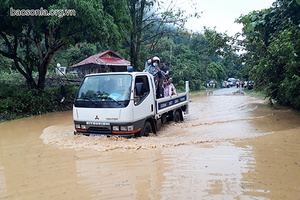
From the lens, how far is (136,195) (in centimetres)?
370

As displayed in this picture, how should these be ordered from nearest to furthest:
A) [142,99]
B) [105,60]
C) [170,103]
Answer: [142,99] → [170,103] → [105,60]

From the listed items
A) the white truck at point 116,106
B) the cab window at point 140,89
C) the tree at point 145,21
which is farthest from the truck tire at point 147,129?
the tree at point 145,21

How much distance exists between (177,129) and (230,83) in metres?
42.3

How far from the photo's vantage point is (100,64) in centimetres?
2664

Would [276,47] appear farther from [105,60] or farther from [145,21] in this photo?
[105,60]

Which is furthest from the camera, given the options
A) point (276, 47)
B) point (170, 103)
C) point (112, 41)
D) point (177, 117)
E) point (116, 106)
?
point (112, 41)

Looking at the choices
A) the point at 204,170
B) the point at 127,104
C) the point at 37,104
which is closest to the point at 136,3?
the point at 37,104

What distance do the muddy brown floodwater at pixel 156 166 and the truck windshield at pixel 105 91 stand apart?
2.64 ft

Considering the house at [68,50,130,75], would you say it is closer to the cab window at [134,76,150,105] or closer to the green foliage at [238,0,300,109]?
the green foliage at [238,0,300,109]

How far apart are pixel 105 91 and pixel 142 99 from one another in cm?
91

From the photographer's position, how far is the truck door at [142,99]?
642cm

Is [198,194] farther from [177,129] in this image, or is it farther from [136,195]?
[177,129]

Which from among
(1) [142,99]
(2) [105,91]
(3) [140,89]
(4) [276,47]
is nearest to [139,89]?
(3) [140,89]

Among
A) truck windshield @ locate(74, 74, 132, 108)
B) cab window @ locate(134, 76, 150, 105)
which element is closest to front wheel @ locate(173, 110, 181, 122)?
cab window @ locate(134, 76, 150, 105)
